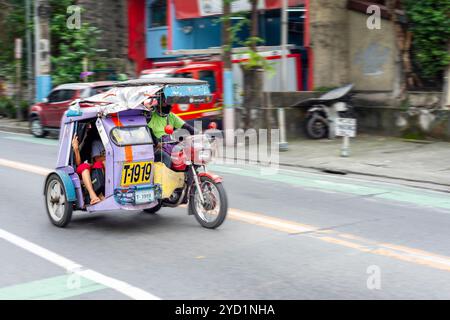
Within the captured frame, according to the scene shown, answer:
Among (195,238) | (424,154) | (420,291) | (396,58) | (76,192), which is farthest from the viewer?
(396,58)

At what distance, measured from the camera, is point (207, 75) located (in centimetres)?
1741

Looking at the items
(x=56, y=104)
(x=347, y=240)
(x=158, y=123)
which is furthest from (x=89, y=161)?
(x=56, y=104)

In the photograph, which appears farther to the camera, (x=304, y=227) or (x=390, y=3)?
(x=390, y=3)

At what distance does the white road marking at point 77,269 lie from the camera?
5.45m

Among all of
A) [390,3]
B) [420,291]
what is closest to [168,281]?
[420,291]

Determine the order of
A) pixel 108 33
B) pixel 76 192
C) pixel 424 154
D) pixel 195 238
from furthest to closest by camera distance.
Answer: pixel 108 33 → pixel 424 154 → pixel 76 192 → pixel 195 238

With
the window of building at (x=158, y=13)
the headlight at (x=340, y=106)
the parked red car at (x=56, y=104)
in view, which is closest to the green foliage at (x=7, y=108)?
the parked red car at (x=56, y=104)

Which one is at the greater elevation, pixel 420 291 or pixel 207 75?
pixel 207 75

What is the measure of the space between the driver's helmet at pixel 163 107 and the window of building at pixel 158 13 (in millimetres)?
18632

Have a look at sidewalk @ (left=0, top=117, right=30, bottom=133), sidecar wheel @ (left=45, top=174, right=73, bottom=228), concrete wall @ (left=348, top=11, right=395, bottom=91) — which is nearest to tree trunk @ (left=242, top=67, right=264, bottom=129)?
concrete wall @ (left=348, top=11, right=395, bottom=91)

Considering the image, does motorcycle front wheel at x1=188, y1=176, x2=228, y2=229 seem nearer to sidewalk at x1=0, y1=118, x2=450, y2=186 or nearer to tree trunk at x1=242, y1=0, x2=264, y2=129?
sidewalk at x1=0, y1=118, x2=450, y2=186

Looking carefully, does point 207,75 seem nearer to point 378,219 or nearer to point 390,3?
point 390,3

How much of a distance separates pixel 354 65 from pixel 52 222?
1249 centimetres
